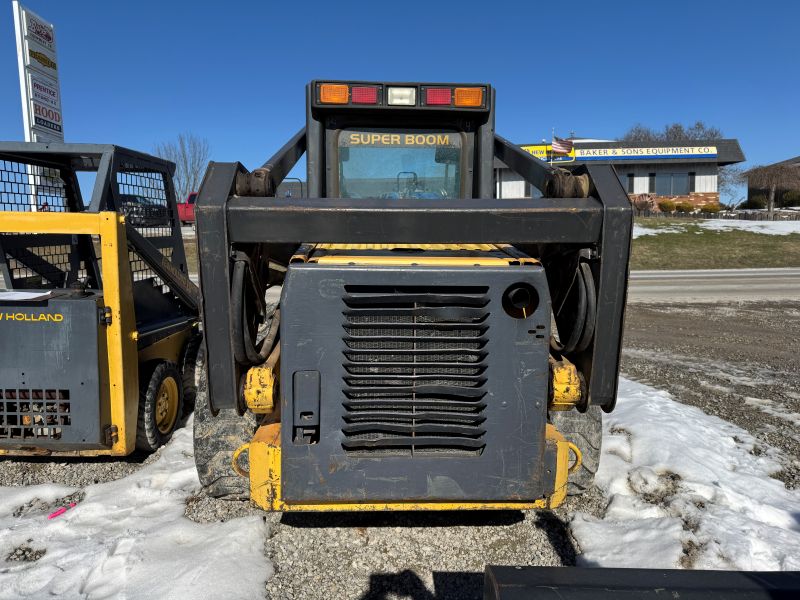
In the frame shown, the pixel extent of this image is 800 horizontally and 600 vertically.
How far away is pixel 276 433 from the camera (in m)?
2.53

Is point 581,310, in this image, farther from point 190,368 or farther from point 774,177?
point 774,177

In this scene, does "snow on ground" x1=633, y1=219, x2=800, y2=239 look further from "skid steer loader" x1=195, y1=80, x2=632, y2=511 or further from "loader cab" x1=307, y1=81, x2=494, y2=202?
"skid steer loader" x1=195, y1=80, x2=632, y2=511

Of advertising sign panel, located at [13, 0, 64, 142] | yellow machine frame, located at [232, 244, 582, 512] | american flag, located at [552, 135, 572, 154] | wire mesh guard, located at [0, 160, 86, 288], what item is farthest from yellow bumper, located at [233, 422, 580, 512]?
american flag, located at [552, 135, 572, 154]

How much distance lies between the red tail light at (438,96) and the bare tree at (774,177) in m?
44.0

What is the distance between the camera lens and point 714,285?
1391 centimetres

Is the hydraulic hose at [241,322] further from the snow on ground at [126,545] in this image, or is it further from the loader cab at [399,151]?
the loader cab at [399,151]

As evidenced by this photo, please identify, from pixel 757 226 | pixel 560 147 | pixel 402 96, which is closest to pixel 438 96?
pixel 402 96

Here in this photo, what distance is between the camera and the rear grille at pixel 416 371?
7.84 ft

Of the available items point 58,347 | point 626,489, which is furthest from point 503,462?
point 58,347

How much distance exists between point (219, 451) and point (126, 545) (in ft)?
2.11

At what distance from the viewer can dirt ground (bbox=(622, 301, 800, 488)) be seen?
489 centimetres

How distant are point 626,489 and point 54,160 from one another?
5030mm

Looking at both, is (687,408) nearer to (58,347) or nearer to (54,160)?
(58,347)

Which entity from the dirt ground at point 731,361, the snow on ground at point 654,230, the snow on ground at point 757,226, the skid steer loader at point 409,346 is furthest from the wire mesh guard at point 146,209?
the snow on ground at point 757,226
